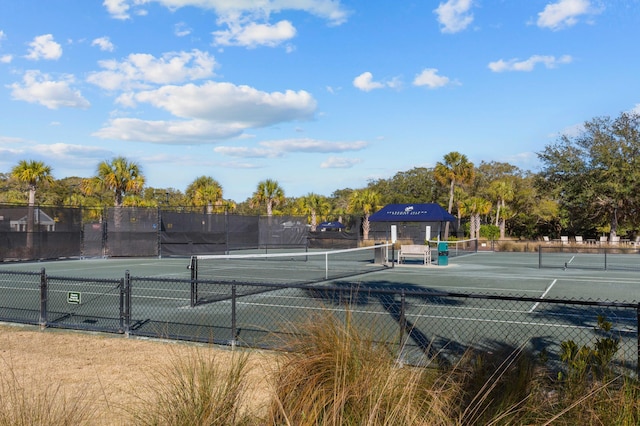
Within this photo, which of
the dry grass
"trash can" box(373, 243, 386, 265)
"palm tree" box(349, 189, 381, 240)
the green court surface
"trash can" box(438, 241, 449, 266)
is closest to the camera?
the dry grass

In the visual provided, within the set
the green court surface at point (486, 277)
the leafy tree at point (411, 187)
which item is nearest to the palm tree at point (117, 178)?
the green court surface at point (486, 277)

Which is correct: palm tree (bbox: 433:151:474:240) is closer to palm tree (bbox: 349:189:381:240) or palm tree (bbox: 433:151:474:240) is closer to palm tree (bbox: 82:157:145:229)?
palm tree (bbox: 349:189:381:240)

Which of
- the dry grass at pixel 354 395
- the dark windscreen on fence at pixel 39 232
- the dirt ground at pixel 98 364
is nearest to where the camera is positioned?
the dry grass at pixel 354 395

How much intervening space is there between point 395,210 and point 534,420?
35.5 m

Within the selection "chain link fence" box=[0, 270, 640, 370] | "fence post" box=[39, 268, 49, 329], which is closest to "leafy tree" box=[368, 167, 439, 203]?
"chain link fence" box=[0, 270, 640, 370]

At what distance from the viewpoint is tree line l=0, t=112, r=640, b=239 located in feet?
149

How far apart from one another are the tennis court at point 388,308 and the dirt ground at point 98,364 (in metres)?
0.49

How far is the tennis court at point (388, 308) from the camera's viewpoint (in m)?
8.29

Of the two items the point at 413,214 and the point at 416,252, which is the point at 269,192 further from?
the point at 416,252

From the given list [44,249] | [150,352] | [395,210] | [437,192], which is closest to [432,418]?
[150,352]

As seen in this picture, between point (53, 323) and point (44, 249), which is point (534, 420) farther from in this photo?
point (44, 249)

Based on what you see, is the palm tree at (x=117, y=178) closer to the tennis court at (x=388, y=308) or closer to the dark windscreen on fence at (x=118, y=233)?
the dark windscreen on fence at (x=118, y=233)

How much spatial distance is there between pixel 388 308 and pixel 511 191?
62.7m

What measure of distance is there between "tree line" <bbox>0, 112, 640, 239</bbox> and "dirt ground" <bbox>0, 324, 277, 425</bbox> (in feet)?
82.5
